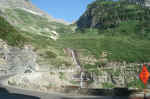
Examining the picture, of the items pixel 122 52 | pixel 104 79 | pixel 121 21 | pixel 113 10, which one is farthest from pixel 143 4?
pixel 104 79

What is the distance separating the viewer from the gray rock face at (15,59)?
30.9 m

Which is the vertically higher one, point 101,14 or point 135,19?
point 101,14

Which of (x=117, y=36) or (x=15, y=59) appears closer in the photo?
(x=15, y=59)

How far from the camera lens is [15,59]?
34.2 meters

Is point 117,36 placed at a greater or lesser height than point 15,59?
greater

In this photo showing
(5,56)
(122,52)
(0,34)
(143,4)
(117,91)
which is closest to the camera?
(117,91)

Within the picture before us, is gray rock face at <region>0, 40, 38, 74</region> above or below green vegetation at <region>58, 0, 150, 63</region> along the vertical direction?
below

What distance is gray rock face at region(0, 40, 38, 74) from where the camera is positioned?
102 feet

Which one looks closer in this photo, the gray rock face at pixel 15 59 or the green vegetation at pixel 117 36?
the gray rock face at pixel 15 59

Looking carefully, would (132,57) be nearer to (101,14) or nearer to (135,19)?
(135,19)

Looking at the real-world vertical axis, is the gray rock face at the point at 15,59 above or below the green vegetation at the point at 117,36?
below

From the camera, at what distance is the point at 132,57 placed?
56875mm

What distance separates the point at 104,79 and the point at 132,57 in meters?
27.6

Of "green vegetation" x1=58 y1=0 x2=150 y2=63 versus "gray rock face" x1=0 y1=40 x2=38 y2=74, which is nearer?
"gray rock face" x1=0 y1=40 x2=38 y2=74
